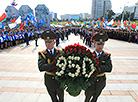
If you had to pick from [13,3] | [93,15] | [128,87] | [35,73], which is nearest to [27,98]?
[35,73]

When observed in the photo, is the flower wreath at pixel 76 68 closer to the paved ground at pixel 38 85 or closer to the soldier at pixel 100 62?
the soldier at pixel 100 62

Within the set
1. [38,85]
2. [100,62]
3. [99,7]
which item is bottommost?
[38,85]

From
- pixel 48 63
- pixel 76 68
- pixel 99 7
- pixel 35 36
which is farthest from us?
pixel 99 7

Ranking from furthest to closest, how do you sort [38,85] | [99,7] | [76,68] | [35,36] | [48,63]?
[99,7] → [35,36] → [38,85] → [48,63] → [76,68]

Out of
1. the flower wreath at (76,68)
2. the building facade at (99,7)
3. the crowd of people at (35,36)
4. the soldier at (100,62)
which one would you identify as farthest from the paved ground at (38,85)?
the building facade at (99,7)

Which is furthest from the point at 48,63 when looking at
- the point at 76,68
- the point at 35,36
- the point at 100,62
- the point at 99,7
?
the point at 99,7

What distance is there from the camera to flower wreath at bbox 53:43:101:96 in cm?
175

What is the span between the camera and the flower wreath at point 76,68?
69.0 inches

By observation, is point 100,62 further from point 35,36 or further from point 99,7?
point 99,7

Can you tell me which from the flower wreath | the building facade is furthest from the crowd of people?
the building facade

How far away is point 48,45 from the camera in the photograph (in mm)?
2311

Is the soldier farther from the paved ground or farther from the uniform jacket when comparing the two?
the paved ground

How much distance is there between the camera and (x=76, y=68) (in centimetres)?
178

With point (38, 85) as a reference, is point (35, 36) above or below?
above
